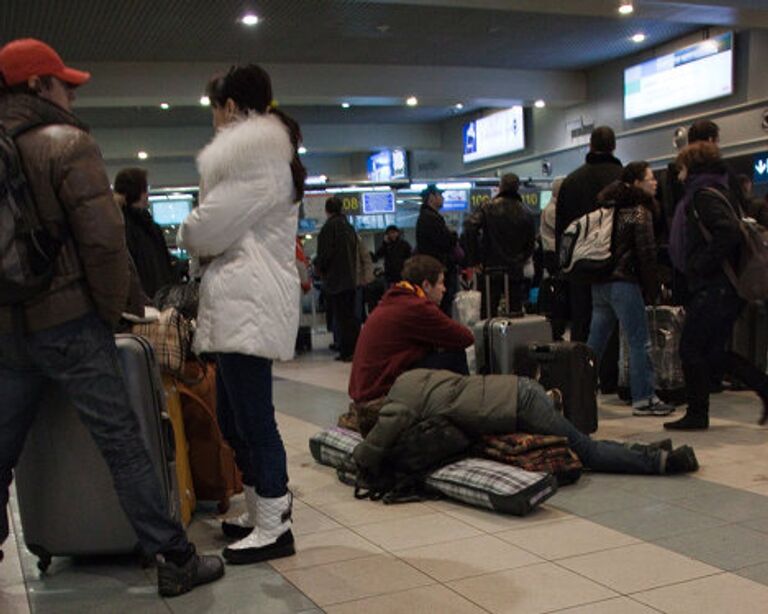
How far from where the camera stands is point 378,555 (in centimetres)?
302

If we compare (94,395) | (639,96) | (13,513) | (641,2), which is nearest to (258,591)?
(94,395)

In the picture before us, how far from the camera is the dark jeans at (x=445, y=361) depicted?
4336 mm

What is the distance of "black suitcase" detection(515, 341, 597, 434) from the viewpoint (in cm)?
465

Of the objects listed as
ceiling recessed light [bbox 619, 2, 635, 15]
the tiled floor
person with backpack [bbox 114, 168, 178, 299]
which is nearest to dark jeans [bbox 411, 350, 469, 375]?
the tiled floor

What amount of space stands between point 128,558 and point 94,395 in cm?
87

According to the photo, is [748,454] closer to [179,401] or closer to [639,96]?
[179,401]

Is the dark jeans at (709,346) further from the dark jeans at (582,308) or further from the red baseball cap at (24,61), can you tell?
the red baseball cap at (24,61)

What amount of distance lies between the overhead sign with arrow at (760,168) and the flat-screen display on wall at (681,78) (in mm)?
1038

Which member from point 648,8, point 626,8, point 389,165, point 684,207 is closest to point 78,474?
point 684,207

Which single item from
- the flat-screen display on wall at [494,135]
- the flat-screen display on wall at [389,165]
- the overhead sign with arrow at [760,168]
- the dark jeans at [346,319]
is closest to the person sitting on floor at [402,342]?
the dark jeans at [346,319]

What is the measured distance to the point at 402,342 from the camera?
4.29m

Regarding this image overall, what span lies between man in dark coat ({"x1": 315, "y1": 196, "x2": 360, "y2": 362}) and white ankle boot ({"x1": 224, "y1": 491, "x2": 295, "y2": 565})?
615cm

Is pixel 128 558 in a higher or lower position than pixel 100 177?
lower

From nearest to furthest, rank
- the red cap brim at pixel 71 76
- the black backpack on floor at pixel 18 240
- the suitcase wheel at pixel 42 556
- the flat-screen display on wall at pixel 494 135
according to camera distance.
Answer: the black backpack on floor at pixel 18 240 → the red cap brim at pixel 71 76 → the suitcase wheel at pixel 42 556 → the flat-screen display on wall at pixel 494 135
